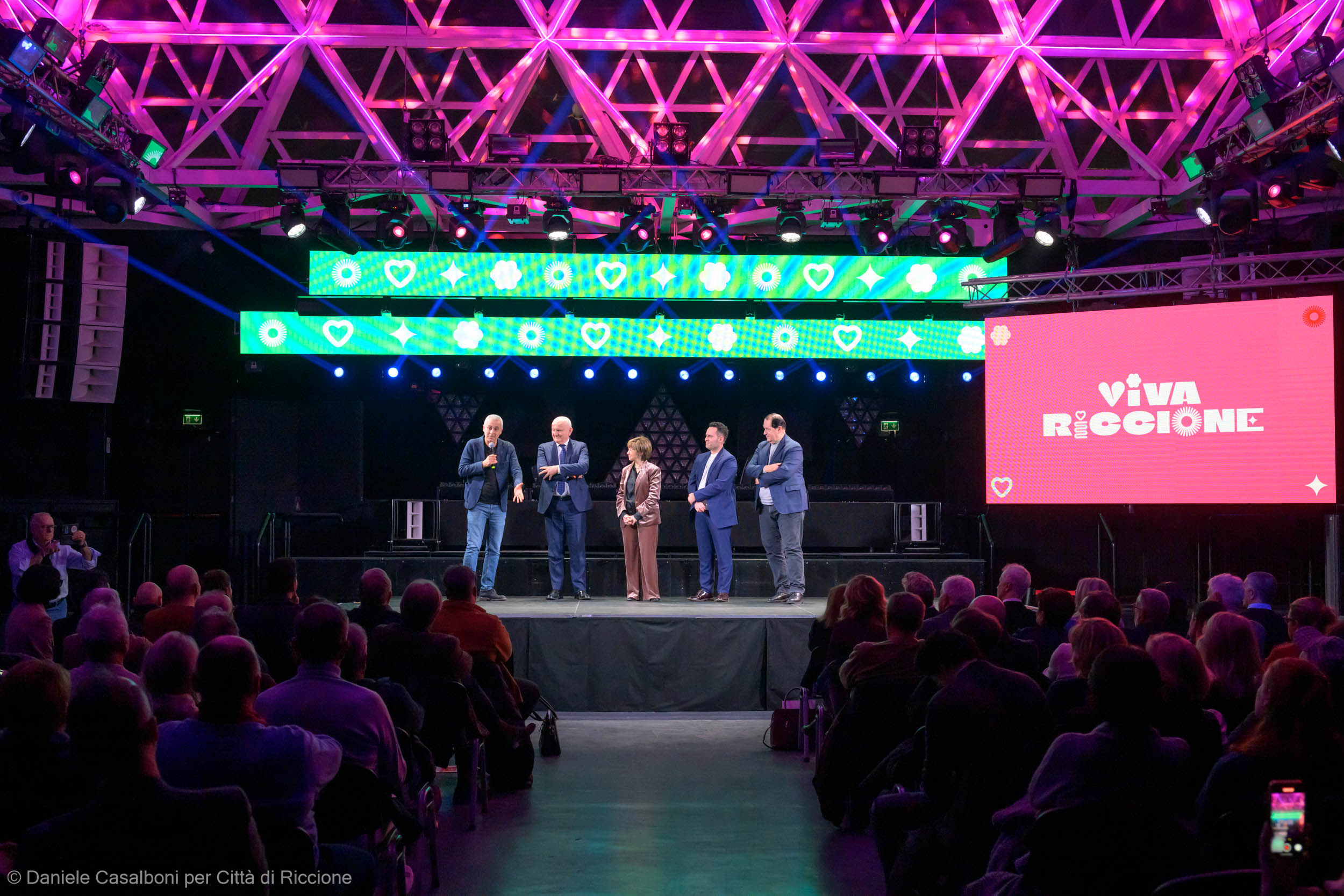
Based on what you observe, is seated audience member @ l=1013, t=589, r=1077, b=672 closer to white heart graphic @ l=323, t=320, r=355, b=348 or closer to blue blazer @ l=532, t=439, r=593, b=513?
blue blazer @ l=532, t=439, r=593, b=513

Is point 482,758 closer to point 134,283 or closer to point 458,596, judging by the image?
point 458,596

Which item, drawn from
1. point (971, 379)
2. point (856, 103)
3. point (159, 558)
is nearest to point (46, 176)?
point (159, 558)

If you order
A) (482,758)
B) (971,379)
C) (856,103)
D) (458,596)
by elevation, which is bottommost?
(482,758)

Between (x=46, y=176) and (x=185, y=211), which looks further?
(x=185, y=211)

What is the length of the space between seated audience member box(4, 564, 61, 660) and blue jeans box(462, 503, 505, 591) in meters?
4.85

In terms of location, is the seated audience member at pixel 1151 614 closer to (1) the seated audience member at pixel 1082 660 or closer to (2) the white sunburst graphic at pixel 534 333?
(1) the seated audience member at pixel 1082 660

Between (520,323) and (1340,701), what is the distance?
10.6 metres

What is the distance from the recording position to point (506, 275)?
13.2 m

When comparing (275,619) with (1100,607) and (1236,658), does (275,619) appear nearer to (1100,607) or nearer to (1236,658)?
(1100,607)

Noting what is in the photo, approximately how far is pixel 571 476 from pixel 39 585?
541 cm

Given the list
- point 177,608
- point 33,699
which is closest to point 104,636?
point 33,699

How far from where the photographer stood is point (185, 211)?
41.2 feet

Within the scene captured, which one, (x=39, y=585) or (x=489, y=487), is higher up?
(x=489, y=487)

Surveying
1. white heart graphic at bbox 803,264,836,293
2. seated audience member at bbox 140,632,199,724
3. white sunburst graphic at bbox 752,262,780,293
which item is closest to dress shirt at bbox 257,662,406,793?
seated audience member at bbox 140,632,199,724
